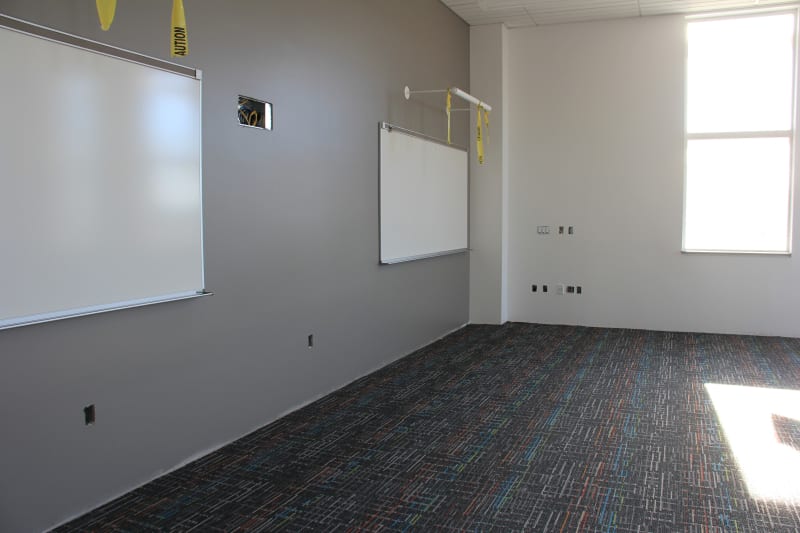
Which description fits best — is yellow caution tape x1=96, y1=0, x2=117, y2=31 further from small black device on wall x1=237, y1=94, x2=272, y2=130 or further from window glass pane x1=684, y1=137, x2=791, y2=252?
window glass pane x1=684, y1=137, x2=791, y2=252

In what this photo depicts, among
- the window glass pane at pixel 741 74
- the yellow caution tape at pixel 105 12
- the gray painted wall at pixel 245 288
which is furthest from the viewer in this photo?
the window glass pane at pixel 741 74

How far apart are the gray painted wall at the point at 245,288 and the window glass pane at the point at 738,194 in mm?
3144

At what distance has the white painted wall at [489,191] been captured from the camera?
7.77 m

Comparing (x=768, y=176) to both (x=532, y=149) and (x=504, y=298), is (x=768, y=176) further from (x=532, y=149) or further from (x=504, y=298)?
(x=504, y=298)

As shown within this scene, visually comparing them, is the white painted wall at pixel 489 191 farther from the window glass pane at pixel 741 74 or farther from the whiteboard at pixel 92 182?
the whiteboard at pixel 92 182

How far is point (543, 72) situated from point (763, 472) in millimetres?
5413

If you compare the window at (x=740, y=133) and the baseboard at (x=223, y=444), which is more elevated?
the window at (x=740, y=133)

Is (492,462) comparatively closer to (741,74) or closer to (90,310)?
(90,310)

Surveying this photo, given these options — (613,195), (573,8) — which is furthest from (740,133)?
(573,8)

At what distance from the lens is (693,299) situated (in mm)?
7387

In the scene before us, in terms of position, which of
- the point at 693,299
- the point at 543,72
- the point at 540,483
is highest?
the point at 543,72

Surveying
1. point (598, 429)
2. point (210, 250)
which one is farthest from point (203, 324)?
point (598, 429)

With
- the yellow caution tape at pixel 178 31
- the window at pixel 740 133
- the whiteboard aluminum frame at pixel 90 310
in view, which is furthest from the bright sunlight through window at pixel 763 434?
the yellow caution tape at pixel 178 31

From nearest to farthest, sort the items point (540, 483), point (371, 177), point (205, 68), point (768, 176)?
1. point (540, 483)
2. point (205, 68)
3. point (371, 177)
4. point (768, 176)
